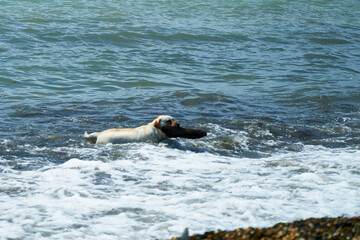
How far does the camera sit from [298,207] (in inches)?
225

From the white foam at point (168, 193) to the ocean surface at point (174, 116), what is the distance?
0.9 inches

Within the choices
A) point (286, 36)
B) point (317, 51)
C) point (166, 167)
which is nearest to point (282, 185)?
point (166, 167)

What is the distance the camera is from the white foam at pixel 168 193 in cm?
521

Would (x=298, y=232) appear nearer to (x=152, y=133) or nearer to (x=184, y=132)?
(x=184, y=132)

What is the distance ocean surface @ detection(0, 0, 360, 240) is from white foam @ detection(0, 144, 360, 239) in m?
0.02

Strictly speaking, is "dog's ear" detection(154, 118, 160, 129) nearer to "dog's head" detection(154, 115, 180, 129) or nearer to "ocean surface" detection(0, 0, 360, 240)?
"dog's head" detection(154, 115, 180, 129)

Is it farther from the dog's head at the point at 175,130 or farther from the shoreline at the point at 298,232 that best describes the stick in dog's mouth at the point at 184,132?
the shoreline at the point at 298,232

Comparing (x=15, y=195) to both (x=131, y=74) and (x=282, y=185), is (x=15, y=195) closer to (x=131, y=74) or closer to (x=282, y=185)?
(x=282, y=185)

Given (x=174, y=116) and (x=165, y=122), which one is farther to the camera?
(x=174, y=116)

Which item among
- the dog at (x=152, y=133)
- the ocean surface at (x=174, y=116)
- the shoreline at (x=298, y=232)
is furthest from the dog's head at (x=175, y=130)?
the shoreline at (x=298, y=232)

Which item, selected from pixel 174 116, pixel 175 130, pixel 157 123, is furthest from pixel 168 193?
pixel 174 116

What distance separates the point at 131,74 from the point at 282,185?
8.80m

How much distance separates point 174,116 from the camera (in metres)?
10.4

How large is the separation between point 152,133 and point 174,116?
213cm
